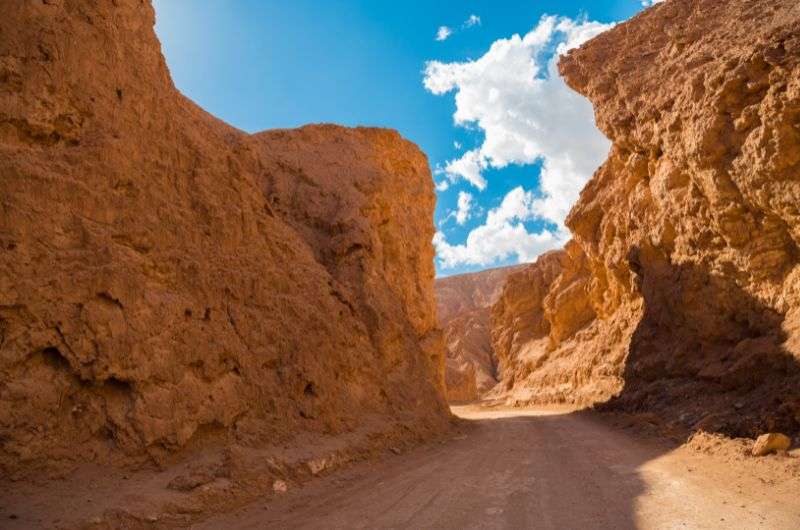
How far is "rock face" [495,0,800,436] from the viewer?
11.2 meters

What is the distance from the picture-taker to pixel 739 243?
13.0 m

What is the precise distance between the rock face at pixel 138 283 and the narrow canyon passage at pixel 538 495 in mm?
1486

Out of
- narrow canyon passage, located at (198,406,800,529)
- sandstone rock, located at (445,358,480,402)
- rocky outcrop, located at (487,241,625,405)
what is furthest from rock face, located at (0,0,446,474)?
sandstone rock, located at (445,358,480,402)

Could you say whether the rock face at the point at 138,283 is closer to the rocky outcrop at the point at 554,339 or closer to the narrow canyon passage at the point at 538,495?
the narrow canyon passage at the point at 538,495

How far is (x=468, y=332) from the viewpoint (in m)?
65.1

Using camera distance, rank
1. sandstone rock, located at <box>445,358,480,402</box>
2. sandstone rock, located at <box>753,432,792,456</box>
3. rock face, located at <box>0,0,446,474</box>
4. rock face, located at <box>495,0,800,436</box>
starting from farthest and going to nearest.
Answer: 1. sandstone rock, located at <box>445,358,480,402</box>
2. rock face, located at <box>495,0,800,436</box>
3. sandstone rock, located at <box>753,432,792,456</box>
4. rock face, located at <box>0,0,446,474</box>

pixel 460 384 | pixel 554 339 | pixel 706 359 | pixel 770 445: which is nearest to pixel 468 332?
pixel 460 384

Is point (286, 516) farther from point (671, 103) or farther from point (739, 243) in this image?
point (671, 103)

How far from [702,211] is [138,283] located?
1388 cm

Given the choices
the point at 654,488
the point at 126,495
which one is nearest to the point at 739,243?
the point at 654,488

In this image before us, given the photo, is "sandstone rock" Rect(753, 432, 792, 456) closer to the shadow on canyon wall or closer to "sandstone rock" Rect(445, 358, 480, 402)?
the shadow on canyon wall

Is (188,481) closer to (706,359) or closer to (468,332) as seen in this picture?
(706,359)

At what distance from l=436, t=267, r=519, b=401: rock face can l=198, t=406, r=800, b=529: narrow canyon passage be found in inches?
678

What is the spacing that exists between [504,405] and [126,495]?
2949 centimetres
